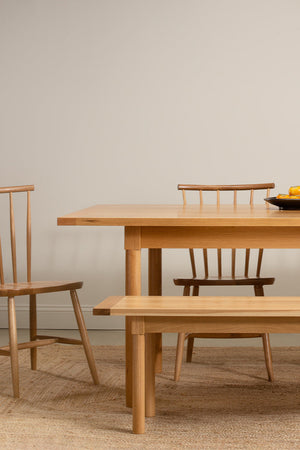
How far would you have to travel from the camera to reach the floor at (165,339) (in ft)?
11.9

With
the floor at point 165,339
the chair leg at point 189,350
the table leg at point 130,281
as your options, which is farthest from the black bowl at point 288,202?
the floor at point 165,339

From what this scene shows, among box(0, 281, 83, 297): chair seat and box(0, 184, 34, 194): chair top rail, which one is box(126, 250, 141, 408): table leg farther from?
box(0, 184, 34, 194): chair top rail

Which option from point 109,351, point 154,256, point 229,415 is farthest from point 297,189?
point 109,351

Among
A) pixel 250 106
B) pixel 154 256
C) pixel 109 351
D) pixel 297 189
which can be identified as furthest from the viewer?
pixel 250 106

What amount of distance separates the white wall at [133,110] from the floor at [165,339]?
0.46 feet

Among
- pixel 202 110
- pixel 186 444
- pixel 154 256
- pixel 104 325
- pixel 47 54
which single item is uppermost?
pixel 47 54

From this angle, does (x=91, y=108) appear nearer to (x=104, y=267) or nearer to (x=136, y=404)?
(x=104, y=267)

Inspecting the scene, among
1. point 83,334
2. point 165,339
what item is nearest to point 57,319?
point 165,339

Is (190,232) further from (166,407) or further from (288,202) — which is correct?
(166,407)

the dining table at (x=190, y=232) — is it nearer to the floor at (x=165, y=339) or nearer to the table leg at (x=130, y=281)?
the table leg at (x=130, y=281)

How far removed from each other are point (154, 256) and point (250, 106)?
1634mm

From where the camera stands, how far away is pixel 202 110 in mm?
4062

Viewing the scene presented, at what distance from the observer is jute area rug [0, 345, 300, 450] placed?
1997mm

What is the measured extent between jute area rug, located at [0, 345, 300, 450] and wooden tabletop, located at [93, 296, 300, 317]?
0.41 m
